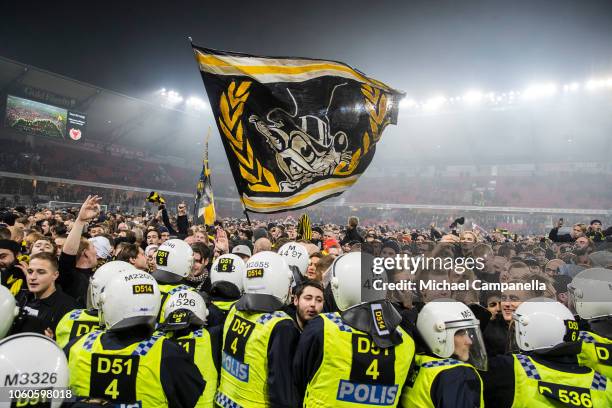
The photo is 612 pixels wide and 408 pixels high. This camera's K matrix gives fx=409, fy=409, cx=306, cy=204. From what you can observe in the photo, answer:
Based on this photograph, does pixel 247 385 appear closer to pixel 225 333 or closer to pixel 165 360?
pixel 225 333

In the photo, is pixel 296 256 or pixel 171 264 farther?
pixel 296 256

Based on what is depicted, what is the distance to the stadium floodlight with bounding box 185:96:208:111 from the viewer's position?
41.1 meters

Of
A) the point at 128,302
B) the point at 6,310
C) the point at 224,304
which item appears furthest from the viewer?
the point at 224,304

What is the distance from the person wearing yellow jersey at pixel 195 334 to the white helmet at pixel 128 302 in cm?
63

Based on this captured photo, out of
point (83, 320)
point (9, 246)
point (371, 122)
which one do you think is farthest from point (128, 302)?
point (371, 122)

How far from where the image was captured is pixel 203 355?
326 centimetres

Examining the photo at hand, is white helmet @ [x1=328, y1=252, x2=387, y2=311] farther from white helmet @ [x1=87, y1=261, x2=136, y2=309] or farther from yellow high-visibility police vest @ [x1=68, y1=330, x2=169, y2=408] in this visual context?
white helmet @ [x1=87, y1=261, x2=136, y2=309]

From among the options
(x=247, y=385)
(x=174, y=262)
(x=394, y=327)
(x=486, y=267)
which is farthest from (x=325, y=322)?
(x=486, y=267)

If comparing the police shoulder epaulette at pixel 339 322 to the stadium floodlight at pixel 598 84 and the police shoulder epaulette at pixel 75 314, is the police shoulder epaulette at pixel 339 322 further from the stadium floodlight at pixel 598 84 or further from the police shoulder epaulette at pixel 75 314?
the stadium floodlight at pixel 598 84

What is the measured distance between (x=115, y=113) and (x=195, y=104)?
781 centimetres

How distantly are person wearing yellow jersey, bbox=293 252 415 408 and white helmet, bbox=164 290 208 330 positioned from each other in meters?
0.98

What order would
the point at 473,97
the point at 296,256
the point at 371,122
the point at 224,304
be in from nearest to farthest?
1. the point at 224,304
2. the point at 296,256
3. the point at 371,122
4. the point at 473,97

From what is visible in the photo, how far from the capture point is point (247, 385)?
3.11 m

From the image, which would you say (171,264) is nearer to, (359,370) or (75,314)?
(75,314)
